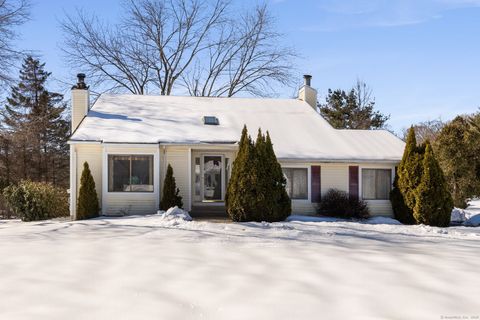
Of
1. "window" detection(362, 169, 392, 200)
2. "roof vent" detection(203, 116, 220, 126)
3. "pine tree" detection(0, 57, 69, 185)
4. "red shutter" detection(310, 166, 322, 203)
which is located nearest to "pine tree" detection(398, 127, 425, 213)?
"window" detection(362, 169, 392, 200)

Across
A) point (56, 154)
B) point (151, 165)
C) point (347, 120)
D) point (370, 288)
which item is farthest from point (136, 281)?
point (347, 120)

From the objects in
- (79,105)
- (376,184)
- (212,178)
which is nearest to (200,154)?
(212,178)

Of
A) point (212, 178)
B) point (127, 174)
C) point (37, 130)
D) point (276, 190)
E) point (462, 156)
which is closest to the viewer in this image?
point (276, 190)

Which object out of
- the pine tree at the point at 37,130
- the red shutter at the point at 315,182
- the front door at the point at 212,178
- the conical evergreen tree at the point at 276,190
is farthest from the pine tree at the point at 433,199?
the pine tree at the point at 37,130

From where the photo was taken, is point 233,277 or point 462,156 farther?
point 462,156

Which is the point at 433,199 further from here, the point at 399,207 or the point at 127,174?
the point at 127,174

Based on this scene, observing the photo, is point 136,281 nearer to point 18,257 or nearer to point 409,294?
point 18,257

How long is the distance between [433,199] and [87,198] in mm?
10838

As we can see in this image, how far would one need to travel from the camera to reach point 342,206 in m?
15.0

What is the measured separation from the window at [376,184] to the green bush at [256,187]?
3737 millimetres

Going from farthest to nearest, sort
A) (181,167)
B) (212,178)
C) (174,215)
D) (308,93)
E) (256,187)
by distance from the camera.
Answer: (308,93), (212,178), (181,167), (256,187), (174,215)

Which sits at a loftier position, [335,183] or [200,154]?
[200,154]

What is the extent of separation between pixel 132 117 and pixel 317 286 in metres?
13.1

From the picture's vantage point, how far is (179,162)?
50.2 feet
